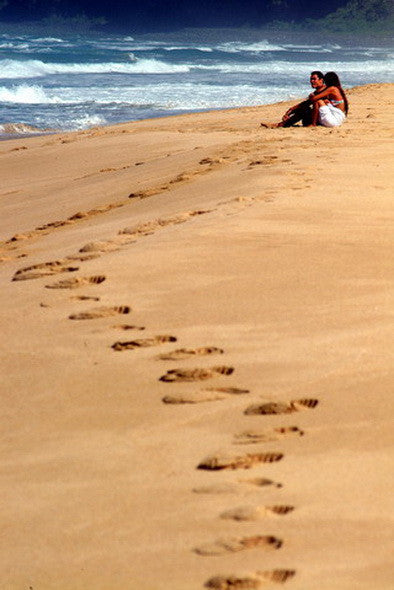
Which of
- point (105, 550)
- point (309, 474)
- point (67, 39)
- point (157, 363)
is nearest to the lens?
point (105, 550)

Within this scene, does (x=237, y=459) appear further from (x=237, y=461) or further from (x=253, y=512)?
(x=253, y=512)

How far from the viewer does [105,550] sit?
2.24m

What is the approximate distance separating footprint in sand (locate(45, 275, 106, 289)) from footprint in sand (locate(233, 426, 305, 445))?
64.1 inches

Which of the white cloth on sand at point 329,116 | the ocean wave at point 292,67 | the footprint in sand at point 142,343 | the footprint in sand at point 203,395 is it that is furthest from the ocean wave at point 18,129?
the ocean wave at point 292,67

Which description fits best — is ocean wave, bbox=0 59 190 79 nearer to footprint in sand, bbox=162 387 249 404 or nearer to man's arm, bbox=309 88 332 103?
man's arm, bbox=309 88 332 103

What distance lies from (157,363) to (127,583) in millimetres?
1255

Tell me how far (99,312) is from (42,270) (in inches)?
35.2

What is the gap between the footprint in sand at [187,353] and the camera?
333 cm

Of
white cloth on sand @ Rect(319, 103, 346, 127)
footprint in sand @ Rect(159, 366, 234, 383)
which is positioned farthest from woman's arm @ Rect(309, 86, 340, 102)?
footprint in sand @ Rect(159, 366, 234, 383)

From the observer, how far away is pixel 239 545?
2174 millimetres

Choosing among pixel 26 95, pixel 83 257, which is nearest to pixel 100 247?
pixel 83 257

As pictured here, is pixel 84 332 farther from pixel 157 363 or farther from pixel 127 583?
pixel 127 583

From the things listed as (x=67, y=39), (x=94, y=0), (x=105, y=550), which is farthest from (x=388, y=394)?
(x=94, y=0)

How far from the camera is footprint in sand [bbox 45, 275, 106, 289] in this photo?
421cm
